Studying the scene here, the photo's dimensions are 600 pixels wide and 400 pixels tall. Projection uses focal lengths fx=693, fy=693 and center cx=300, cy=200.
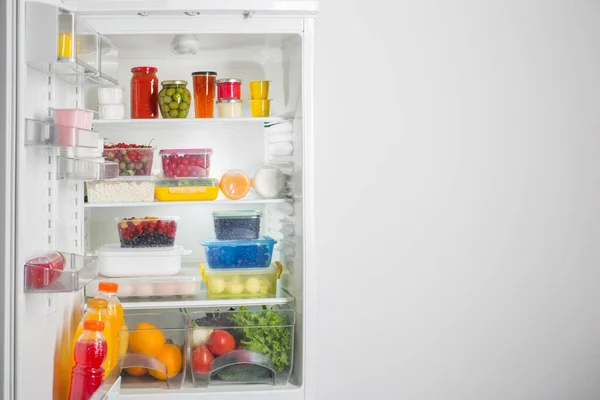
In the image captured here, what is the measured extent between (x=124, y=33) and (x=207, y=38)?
1.01 ft

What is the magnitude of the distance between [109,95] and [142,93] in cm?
13

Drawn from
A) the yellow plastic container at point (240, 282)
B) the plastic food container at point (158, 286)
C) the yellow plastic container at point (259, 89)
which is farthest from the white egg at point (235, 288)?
the yellow plastic container at point (259, 89)

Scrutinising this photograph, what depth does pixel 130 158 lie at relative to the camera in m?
2.55

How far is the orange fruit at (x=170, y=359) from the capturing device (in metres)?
2.54

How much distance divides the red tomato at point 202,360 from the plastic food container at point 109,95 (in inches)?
38.6

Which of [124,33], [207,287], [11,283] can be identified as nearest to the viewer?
[11,283]

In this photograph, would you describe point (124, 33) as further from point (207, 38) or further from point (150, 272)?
point (150, 272)

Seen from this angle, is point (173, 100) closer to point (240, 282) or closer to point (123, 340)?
point (240, 282)

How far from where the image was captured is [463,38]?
3.22 m

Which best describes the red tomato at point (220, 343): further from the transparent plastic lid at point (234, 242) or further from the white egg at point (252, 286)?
the transparent plastic lid at point (234, 242)

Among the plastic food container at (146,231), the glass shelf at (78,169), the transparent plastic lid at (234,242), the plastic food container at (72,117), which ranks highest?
the plastic food container at (72,117)

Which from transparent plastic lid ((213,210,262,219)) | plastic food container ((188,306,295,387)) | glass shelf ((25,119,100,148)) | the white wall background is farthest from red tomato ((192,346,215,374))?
glass shelf ((25,119,100,148))

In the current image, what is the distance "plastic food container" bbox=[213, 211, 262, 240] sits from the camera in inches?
105

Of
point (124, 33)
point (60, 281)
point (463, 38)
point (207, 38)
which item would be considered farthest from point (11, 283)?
point (463, 38)
